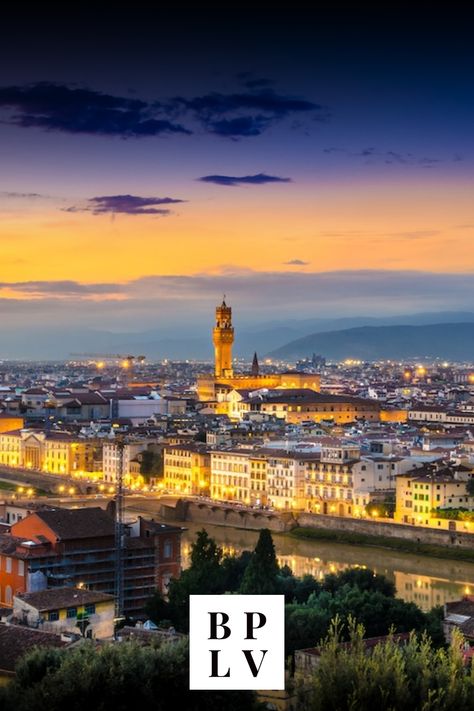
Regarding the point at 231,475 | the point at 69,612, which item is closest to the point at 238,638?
the point at 69,612

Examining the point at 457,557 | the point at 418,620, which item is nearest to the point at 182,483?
the point at 457,557

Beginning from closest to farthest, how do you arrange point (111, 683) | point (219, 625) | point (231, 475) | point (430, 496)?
point (219, 625), point (111, 683), point (430, 496), point (231, 475)

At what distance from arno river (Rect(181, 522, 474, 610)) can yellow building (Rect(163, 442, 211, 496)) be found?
5.06 meters

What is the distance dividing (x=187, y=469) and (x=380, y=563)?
388 inches

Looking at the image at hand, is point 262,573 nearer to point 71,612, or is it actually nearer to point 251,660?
point 71,612

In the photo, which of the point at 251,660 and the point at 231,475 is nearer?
the point at 251,660

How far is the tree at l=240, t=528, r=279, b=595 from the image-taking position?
1392 centimetres

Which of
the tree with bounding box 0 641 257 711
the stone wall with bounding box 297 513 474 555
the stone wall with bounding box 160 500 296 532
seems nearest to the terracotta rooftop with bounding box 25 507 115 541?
the tree with bounding box 0 641 257 711

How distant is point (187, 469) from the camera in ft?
97.2

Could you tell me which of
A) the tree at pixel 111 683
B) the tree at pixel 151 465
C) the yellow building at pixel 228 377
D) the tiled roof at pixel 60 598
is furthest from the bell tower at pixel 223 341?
the tree at pixel 111 683

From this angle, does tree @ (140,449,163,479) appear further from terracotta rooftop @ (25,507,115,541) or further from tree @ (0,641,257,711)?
tree @ (0,641,257,711)

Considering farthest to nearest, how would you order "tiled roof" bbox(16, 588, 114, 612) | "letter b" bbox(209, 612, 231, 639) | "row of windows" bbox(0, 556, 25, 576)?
"row of windows" bbox(0, 556, 25, 576) < "tiled roof" bbox(16, 588, 114, 612) < "letter b" bbox(209, 612, 231, 639)

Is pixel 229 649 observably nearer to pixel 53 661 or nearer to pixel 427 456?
pixel 53 661

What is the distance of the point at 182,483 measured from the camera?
97.2 feet
